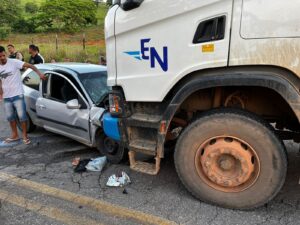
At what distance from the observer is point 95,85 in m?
5.30

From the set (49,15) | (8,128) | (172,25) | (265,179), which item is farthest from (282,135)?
(49,15)

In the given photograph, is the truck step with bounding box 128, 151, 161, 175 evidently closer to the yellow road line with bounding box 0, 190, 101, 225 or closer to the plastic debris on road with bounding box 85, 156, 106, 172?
the yellow road line with bounding box 0, 190, 101, 225

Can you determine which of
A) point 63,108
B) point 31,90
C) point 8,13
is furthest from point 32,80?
point 8,13

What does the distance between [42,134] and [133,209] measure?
3.48 metres

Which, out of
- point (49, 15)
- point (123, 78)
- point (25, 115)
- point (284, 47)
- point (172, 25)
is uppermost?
point (49, 15)

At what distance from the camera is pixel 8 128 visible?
21.9ft

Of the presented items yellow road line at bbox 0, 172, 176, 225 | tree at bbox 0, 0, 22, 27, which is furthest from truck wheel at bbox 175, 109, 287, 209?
tree at bbox 0, 0, 22, 27

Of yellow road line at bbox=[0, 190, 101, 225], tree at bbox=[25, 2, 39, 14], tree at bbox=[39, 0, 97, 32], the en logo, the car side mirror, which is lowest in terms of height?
yellow road line at bbox=[0, 190, 101, 225]

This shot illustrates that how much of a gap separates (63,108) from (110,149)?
1.16 m

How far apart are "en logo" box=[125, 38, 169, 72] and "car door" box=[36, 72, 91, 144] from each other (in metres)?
1.83

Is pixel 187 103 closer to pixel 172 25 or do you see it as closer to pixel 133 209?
pixel 172 25

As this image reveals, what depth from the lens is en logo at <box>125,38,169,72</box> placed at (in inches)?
123

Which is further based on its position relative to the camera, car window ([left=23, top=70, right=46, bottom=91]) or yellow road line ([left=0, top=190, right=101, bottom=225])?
car window ([left=23, top=70, right=46, bottom=91])

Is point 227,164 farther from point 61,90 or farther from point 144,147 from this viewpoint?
point 61,90
